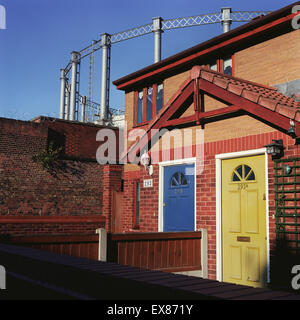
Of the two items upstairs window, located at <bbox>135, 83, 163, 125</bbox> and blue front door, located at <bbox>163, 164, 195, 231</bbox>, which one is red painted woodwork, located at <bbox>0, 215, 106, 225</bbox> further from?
blue front door, located at <bbox>163, 164, 195, 231</bbox>

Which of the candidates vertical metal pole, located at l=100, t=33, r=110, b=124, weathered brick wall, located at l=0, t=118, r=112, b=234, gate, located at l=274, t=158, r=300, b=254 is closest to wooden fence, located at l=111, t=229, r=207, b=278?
gate, located at l=274, t=158, r=300, b=254

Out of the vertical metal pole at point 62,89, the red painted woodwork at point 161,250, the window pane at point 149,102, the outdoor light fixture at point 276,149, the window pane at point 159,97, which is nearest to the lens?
the outdoor light fixture at point 276,149

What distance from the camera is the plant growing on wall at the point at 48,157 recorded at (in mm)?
18547

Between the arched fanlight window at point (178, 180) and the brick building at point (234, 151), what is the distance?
2 cm

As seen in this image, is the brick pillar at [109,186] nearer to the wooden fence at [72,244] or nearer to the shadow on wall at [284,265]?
the wooden fence at [72,244]

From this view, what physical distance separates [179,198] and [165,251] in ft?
6.27

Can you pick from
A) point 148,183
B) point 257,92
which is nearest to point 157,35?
point 148,183

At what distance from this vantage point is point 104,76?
27938mm

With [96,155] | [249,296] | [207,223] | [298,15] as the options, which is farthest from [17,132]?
[249,296]

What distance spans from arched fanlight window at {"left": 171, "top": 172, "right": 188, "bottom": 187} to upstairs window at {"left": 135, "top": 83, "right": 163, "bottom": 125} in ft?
10.4

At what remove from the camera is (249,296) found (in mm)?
2314

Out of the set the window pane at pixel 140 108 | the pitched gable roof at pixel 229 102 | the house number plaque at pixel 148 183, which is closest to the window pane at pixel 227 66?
the pitched gable roof at pixel 229 102

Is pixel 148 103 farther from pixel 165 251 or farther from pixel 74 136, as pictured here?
pixel 74 136

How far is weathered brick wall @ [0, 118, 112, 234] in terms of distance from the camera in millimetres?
17453
